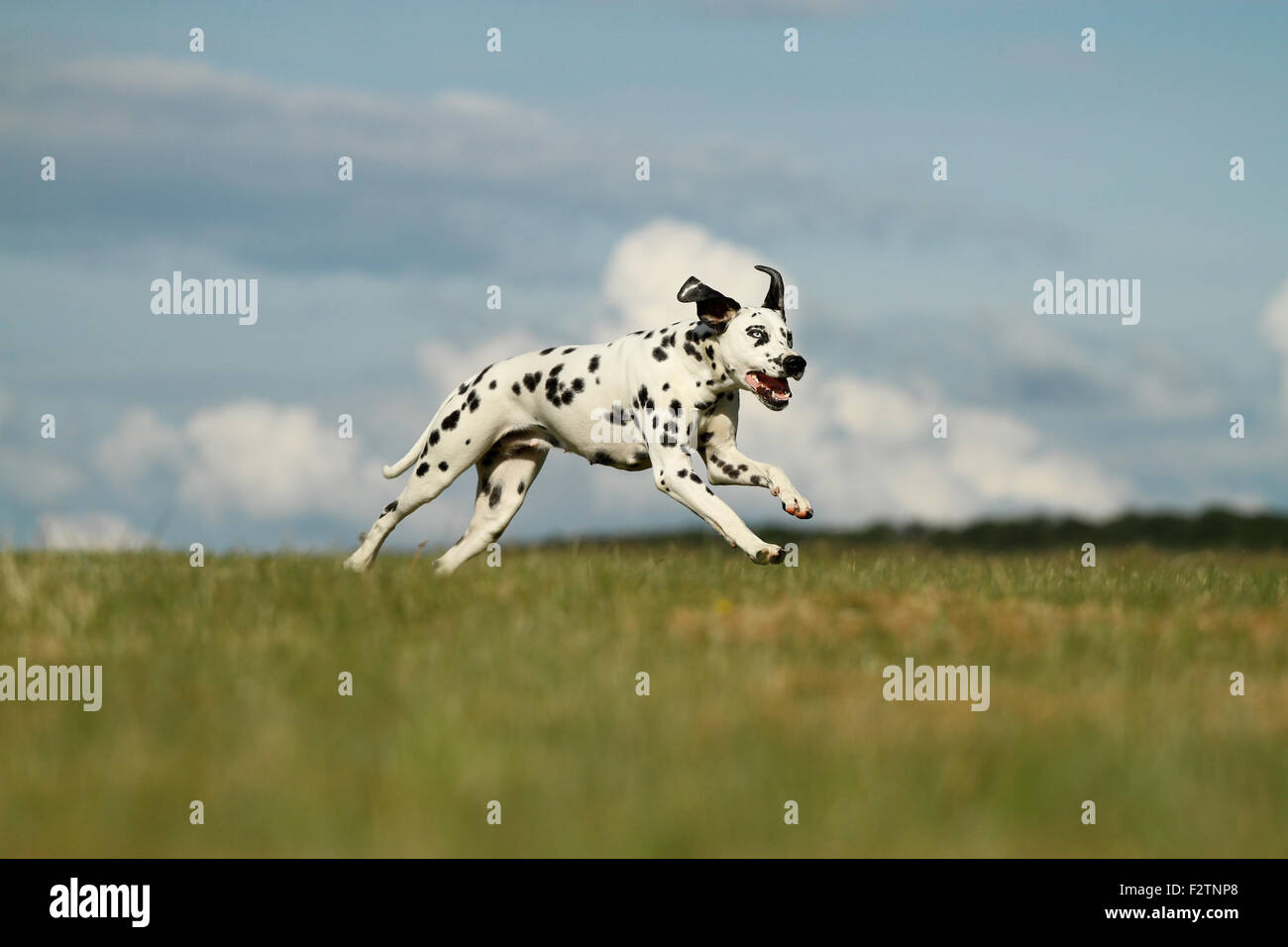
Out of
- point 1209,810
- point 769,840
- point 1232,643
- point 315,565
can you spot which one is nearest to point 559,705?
point 769,840

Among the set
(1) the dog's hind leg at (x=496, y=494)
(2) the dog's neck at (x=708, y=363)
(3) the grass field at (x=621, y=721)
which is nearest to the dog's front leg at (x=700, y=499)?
(3) the grass field at (x=621, y=721)

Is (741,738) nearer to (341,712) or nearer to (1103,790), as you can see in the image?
(1103,790)

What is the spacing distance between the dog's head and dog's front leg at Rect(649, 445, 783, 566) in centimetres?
87

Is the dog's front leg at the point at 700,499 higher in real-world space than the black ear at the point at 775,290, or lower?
lower

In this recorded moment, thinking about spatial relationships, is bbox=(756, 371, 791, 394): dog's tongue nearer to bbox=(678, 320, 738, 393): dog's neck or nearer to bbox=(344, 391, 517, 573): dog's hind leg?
bbox=(678, 320, 738, 393): dog's neck

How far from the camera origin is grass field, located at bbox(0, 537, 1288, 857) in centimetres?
519

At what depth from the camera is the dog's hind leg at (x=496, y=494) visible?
12938 millimetres

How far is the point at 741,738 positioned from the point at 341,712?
2019 millimetres

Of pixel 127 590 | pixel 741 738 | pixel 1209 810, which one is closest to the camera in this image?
pixel 1209 810

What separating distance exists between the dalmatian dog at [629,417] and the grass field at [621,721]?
134cm

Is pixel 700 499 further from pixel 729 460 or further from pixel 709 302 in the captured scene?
pixel 709 302

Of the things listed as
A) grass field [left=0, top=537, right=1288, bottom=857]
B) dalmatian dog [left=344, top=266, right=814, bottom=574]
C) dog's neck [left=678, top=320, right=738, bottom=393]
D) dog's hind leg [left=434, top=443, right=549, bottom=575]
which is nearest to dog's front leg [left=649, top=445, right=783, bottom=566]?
dalmatian dog [left=344, top=266, right=814, bottom=574]

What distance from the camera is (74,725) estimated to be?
6629 mm

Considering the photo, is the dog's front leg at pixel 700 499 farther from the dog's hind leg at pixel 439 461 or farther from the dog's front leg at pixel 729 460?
the dog's hind leg at pixel 439 461
